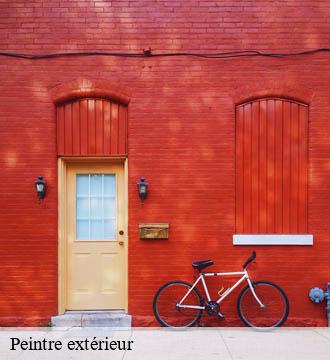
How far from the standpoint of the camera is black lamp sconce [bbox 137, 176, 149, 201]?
671 cm

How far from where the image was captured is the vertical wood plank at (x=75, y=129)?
22.8 feet

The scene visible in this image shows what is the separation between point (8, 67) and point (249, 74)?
3674mm

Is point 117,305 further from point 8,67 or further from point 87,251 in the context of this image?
point 8,67

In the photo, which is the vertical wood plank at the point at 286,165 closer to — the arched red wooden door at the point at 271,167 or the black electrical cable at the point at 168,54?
the arched red wooden door at the point at 271,167

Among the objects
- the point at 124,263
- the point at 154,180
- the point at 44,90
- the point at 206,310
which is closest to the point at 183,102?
the point at 154,180

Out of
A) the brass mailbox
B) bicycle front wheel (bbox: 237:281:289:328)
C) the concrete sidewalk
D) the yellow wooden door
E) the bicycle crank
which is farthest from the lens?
the yellow wooden door

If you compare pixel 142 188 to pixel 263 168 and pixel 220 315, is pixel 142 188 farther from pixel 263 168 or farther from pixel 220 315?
pixel 220 315

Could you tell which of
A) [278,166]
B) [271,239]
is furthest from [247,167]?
[271,239]

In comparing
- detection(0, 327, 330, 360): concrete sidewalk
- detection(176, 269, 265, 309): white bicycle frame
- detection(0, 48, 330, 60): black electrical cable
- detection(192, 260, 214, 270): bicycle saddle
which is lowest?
detection(0, 327, 330, 360): concrete sidewalk

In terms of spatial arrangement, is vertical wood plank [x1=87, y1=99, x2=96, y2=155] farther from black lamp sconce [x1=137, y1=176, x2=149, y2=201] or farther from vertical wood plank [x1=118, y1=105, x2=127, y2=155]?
black lamp sconce [x1=137, y1=176, x2=149, y2=201]

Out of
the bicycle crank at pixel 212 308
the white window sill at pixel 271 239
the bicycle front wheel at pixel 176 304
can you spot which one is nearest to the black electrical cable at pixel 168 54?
the white window sill at pixel 271 239

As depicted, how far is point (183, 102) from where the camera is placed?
690 centimetres

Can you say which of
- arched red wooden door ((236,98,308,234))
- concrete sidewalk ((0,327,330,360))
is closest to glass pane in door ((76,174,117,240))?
concrete sidewalk ((0,327,330,360))

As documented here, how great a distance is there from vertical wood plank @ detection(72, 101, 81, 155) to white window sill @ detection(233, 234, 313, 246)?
9.05 feet
